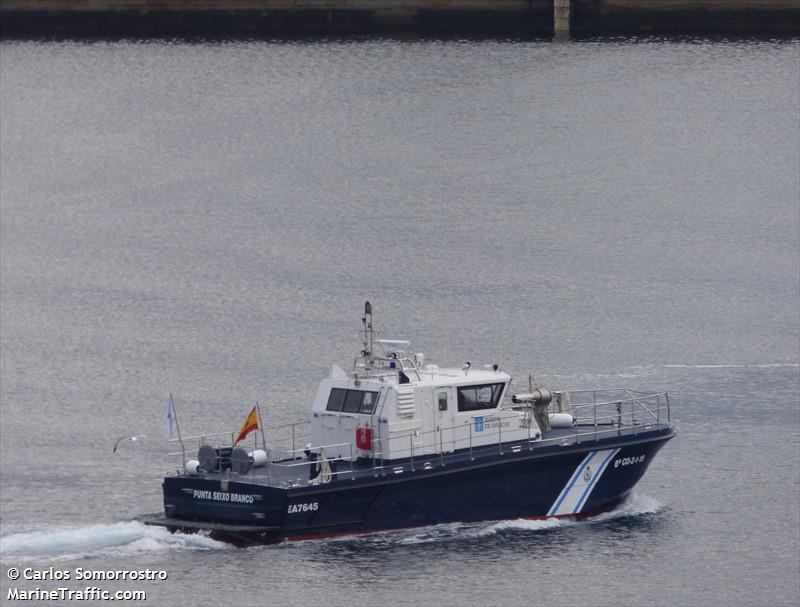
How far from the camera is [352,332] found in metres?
53.2

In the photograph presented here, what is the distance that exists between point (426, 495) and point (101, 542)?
658 cm

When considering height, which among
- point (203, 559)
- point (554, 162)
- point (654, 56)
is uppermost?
point (654, 56)

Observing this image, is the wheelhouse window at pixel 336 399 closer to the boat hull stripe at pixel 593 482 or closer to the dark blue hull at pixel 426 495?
the dark blue hull at pixel 426 495

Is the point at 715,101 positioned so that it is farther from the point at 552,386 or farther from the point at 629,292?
the point at 552,386

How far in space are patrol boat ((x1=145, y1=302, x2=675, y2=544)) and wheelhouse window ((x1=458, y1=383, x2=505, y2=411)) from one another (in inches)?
0.8

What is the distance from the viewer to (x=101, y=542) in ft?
113

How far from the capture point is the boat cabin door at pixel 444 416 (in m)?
35.7

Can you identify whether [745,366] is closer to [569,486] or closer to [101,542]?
[569,486]

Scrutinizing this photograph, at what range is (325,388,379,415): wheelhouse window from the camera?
3547 cm

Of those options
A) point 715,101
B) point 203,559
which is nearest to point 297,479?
point 203,559

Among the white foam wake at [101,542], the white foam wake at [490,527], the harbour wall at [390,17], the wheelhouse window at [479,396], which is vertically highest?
the harbour wall at [390,17]

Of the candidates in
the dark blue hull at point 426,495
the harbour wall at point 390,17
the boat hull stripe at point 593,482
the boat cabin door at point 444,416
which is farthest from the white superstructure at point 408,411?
the harbour wall at point 390,17

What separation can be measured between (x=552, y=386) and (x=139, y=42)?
52442 millimetres

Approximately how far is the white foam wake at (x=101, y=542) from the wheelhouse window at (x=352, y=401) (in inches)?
149
